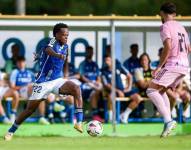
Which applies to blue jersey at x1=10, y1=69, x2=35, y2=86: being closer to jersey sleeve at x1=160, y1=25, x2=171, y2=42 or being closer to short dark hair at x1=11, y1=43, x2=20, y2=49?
short dark hair at x1=11, y1=43, x2=20, y2=49

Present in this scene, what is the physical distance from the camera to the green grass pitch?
18109 millimetres

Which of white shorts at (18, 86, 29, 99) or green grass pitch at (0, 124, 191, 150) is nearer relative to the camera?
green grass pitch at (0, 124, 191, 150)

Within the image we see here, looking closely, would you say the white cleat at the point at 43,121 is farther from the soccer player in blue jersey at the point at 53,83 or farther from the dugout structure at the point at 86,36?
the soccer player in blue jersey at the point at 53,83

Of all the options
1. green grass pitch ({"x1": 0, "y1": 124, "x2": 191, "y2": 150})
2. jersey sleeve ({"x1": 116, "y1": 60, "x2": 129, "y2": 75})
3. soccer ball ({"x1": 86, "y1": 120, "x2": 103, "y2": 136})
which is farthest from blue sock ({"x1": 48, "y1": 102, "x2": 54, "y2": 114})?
soccer ball ({"x1": 86, "y1": 120, "x2": 103, "y2": 136})

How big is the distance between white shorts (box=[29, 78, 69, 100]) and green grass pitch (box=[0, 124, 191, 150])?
31.1 inches

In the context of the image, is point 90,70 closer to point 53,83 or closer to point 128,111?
point 128,111

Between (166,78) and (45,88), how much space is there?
84.7 inches

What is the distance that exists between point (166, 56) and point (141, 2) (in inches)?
990

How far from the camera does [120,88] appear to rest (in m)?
25.8

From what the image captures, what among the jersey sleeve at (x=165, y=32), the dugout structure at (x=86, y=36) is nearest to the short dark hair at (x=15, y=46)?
the dugout structure at (x=86, y=36)

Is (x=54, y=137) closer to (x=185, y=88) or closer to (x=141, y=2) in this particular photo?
(x=185, y=88)

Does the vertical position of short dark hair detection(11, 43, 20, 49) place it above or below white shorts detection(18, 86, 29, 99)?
above

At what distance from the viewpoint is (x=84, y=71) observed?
1027 inches

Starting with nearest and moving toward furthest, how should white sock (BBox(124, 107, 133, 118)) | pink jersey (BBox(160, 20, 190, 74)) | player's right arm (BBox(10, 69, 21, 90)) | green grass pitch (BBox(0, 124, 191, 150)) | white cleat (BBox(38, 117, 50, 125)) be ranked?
1. green grass pitch (BBox(0, 124, 191, 150))
2. pink jersey (BBox(160, 20, 190, 74))
3. white cleat (BBox(38, 117, 50, 125))
4. player's right arm (BBox(10, 69, 21, 90))
5. white sock (BBox(124, 107, 133, 118))
